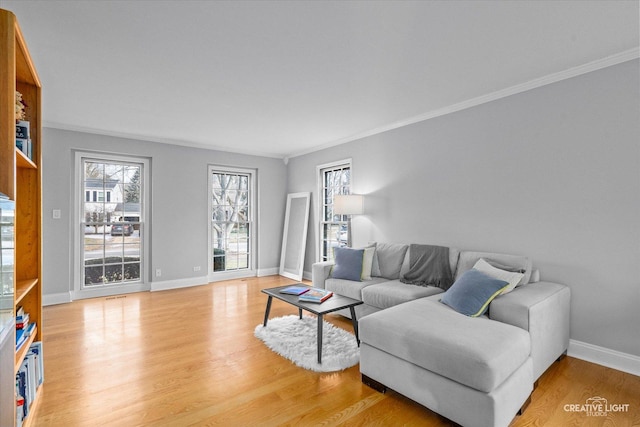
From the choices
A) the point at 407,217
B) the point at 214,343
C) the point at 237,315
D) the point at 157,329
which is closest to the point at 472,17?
the point at 407,217

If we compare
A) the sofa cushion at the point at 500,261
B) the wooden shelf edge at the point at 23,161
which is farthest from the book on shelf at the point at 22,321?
the sofa cushion at the point at 500,261

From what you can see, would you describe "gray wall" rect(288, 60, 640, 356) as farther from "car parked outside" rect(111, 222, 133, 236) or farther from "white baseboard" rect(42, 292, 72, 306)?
"white baseboard" rect(42, 292, 72, 306)

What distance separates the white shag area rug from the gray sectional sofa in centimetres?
37

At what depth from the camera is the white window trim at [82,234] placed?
466 cm

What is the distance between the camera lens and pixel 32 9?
1.99 m

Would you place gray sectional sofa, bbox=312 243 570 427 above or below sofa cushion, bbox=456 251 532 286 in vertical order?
below

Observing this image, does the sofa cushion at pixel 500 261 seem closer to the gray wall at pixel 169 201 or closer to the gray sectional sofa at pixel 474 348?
the gray sectional sofa at pixel 474 348

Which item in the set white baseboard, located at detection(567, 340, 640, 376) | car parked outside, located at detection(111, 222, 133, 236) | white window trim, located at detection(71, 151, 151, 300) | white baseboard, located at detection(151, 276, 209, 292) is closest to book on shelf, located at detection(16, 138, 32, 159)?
white window trim, located at detection(71, 151, 151, 300)

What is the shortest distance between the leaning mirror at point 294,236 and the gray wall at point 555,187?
7.73ft

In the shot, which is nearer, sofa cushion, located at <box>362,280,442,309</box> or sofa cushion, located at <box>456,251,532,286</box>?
sofa cushion, located at <box>456,251,532,286</box>

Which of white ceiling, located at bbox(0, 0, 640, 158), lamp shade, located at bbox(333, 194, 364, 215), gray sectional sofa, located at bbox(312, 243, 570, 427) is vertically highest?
white ceiling, located at bbox(0, 0, 640, 158)

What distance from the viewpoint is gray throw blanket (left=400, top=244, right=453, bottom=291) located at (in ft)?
11.2

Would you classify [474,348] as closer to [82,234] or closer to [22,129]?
[22,129]

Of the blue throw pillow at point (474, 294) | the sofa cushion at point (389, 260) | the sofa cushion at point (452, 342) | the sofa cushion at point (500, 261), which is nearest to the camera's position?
the sofa cushion at point (452, 342)
